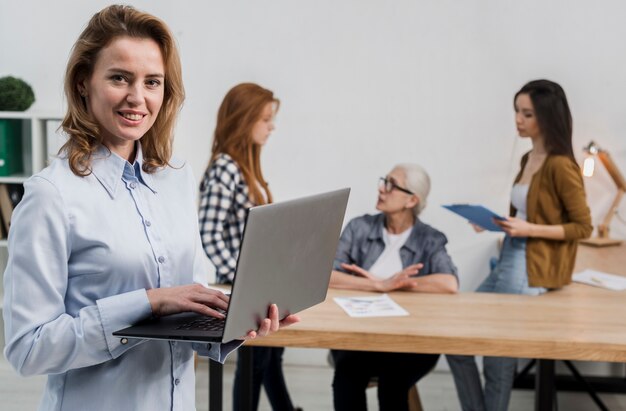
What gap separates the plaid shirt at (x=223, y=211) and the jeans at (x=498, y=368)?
1044 millimetres

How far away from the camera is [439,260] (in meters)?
3.46

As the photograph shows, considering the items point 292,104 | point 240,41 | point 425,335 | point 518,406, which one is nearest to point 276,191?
point 292,104

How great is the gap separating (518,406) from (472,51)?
77.2 inches

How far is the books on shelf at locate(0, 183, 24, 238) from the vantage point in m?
4.50

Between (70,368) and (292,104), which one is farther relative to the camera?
(292,104)

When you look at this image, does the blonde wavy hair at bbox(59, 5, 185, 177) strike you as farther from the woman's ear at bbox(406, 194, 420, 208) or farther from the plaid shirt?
the woman's ear at bbox(406, 194, 420, 208)

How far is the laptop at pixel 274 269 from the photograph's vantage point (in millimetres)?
1373

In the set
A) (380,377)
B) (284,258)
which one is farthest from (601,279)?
(284,258)

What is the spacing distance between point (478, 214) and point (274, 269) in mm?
2065

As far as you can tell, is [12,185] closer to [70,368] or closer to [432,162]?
[432,162]

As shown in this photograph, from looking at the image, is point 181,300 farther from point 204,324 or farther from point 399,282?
point 399,282

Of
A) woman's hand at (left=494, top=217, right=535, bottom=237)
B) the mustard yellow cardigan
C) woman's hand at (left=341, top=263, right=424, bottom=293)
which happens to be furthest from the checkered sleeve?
the mustard yellow cardigan

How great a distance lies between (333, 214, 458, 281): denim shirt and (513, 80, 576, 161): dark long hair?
0.64 metres

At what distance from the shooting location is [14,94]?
14.7 ft
